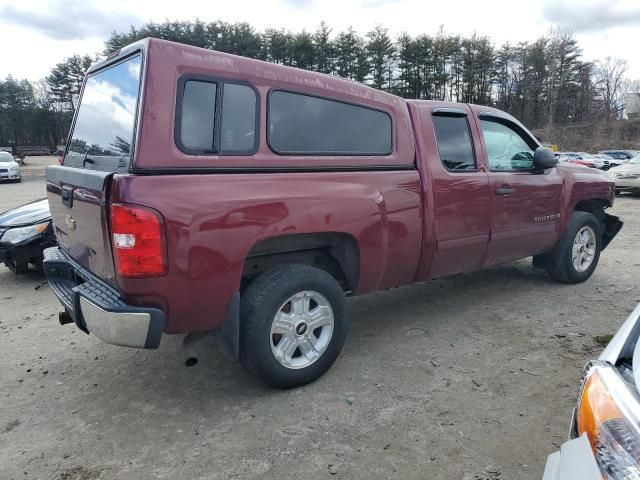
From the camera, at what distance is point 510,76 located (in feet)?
194

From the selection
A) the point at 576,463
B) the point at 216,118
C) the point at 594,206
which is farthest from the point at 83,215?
the point at 594,206

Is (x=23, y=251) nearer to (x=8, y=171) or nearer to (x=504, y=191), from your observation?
(x=504, y=191)

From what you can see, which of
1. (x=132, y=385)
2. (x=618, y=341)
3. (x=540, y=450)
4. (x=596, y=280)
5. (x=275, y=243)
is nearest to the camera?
(x=618, y=341)

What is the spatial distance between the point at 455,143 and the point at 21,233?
498cm

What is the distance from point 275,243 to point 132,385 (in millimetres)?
1441

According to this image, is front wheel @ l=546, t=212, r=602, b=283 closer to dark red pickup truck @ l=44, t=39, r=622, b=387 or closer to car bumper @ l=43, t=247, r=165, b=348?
dark red pickup truck @ l=44, t=39, r=622, b=387

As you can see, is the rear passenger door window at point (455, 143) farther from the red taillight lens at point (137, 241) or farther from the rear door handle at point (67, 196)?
the rear door handle at point (67, 196)

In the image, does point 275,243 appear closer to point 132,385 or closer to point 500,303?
point 132,385

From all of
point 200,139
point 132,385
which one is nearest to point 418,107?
point 200,139

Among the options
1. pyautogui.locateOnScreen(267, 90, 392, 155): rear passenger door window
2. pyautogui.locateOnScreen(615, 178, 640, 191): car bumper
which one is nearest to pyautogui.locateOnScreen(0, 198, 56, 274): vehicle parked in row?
pyautogui.locateOnScreen(267, 90, 392, 155): rear passenger door window

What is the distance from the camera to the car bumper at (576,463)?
1189mm

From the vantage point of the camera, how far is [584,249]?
17.4 ft

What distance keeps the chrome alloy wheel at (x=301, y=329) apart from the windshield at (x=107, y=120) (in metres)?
1.30

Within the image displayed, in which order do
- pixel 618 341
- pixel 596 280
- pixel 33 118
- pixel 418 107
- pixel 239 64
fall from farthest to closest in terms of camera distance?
pixel 33 118 → pixel 596 280 → pixel 418 107 → pixel 239 64 → pixel 618 341
